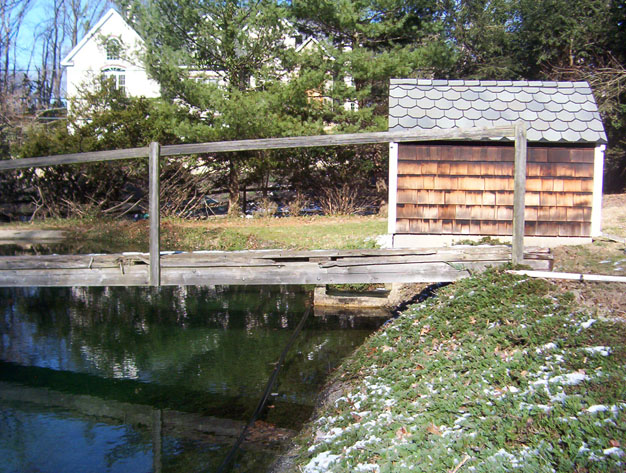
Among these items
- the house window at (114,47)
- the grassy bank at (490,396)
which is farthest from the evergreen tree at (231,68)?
the grassy bank at (490,396)

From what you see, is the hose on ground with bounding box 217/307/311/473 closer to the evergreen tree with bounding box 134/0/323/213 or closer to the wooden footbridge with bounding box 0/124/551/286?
the wooden footbridge with bounding box 0/124/551/286

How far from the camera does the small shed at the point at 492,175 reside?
10281 mm

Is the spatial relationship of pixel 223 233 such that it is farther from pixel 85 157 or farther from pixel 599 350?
pixel 599 350

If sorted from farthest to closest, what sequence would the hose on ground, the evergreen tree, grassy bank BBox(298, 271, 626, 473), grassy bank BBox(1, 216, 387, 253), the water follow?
the evergreen tree → grassy bank BBox(1, 216, 387, 253) → the water → the hose on ground → grassy bank BBox(298, 271, 626, 473)

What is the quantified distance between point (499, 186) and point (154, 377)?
6.76 m

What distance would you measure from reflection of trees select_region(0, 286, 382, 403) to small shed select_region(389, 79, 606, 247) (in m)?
2.83

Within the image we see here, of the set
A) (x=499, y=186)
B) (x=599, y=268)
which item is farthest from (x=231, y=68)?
(x=599, y=268)

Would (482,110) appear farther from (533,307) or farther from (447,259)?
(533,307)

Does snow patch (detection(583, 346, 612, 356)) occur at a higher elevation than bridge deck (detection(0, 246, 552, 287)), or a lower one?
lower

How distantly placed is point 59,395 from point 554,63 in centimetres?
2122

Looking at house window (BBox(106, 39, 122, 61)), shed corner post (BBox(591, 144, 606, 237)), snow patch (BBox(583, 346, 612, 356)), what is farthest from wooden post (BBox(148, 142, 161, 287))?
house window (BBox(106, 39, 122, 61))

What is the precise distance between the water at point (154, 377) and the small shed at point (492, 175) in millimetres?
2762

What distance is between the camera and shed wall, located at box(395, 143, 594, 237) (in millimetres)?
10289

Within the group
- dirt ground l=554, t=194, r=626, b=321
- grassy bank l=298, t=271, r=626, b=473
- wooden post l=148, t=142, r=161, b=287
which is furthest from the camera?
wooden post l=148, t=142, r=161, b=287
